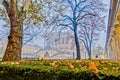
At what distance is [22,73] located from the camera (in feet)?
8.23

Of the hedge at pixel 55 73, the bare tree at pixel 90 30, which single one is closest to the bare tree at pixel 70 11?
the bare tree at pixel 90 30

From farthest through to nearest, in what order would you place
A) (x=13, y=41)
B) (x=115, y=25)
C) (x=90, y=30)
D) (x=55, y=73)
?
(x=90, y=30) → (x=115, y=25) → (x=13, y=41) → (x=55, y=73)

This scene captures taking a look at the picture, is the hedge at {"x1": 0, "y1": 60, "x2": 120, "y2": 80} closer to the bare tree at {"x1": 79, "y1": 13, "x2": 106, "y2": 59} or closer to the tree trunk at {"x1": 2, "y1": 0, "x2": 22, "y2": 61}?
the tree trunk at {"x1": 2, "y1": 0, "x2": 22, "y2": 61}

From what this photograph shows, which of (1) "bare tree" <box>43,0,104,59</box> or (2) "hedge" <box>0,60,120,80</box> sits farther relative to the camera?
(1) "bare tree" <box>43,0,104,59</box>

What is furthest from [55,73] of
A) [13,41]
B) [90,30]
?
[90,30]

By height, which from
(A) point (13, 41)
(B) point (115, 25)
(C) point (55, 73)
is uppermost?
(B) point (115, 25)

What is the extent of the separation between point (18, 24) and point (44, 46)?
8645 mm

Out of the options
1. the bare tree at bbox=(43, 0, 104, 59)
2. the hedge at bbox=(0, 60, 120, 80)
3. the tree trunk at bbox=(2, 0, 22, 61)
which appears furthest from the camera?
the bare tree at bbox=(43, 0, 104, 59)

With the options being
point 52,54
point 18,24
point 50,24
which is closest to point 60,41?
point 50,24

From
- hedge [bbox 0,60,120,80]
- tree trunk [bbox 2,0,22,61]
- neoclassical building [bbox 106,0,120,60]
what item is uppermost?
neoclassical building [bbox 106,0,120,60]

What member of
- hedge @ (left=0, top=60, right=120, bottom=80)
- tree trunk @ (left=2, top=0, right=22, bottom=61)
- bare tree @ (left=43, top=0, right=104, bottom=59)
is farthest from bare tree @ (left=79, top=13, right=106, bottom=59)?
hedge @ (left=0, top=60, right=120, bottom=80)

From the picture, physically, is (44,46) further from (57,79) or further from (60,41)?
(57,79)

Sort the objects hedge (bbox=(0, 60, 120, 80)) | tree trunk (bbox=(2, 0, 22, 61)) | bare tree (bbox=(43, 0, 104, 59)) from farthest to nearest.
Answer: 1. bare tree (bbox=(43, 0, 104, 59))
2. tree trunk (bbox=(2, 0, 22, 61))
3. hedge (bbox=(0, 60, 120, 80))

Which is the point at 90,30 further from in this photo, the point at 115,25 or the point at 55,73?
the point at 55,73
